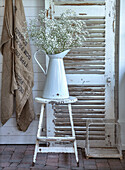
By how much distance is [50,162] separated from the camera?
2414mm

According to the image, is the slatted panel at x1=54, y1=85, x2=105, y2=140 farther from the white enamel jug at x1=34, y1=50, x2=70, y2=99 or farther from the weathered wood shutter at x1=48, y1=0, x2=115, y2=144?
the white enamel jug at x1=34, y1=50, x2=70, y2=99

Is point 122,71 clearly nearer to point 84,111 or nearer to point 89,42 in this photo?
point 89,42

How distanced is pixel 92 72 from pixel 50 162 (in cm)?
111

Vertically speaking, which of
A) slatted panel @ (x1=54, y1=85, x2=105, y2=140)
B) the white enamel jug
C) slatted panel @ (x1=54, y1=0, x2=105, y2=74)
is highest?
slatted panel @ (x1=54, y1=0, x2=105, y2=74)

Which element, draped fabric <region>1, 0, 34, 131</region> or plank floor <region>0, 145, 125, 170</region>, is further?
draped fabric <region>1, 0, 34, 131</region>

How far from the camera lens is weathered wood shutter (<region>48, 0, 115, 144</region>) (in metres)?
2.70

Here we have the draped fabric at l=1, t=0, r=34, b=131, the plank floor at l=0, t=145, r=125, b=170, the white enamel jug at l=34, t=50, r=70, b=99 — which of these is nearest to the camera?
the plank floor at l=0, t=145, r=125, b=170

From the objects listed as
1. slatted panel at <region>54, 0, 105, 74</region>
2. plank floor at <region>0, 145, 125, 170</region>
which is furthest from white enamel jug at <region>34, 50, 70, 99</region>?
plank floor at <region>0, 145, 125, 170</region>

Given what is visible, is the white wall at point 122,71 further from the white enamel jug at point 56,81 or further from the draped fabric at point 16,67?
the draped fabric at point 16,67

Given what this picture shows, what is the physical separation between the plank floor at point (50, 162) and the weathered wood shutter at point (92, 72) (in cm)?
33

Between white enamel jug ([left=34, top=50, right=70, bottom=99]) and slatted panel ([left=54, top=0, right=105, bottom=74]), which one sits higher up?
slatted panel ([left=54, top=0, right=105, bottom=74])

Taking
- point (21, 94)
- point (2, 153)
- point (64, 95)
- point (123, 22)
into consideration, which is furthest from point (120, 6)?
point (2, 153)

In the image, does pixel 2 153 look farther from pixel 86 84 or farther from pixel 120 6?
pixel 120 6

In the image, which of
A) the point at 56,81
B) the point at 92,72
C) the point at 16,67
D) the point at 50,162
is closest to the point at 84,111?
the point at 92,72
